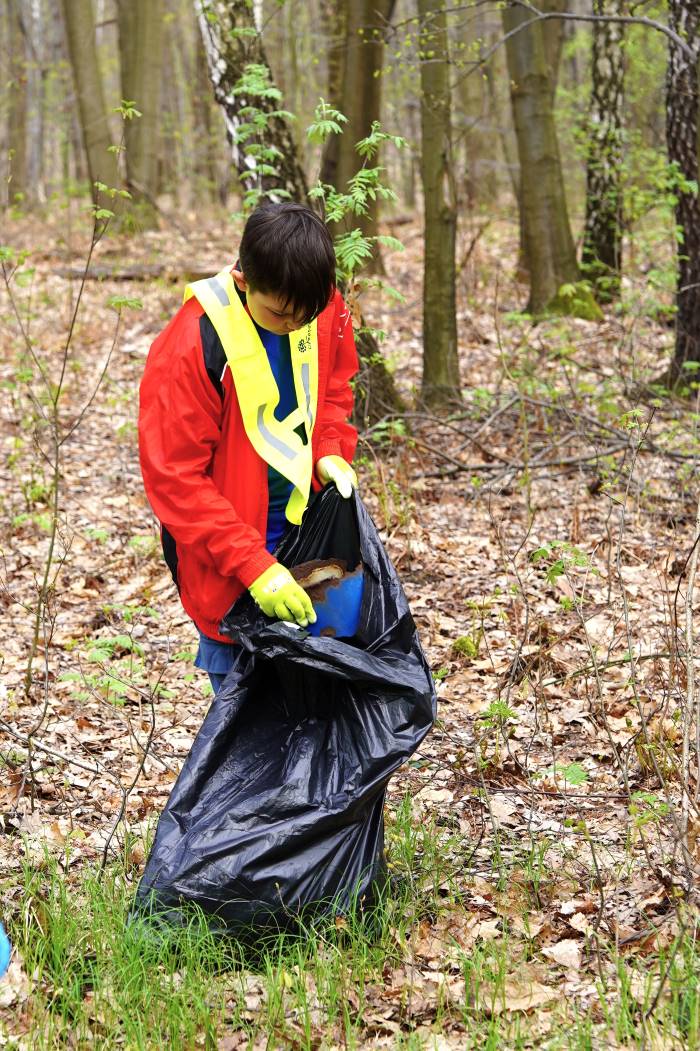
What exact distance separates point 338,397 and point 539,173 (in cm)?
614

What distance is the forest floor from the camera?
90.8 inches

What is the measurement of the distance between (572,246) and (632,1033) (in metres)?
7.36

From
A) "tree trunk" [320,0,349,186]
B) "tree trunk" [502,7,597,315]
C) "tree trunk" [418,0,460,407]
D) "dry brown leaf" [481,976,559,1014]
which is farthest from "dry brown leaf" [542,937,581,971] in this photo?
"tree trunk" [320,0,349,186]

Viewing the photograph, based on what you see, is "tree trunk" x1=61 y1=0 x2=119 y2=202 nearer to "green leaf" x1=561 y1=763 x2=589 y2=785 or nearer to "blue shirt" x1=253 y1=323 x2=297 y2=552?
"blue shirt" x1=253 y1=323 x2=297 y2=552

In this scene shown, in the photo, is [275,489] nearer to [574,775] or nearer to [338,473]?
[338,473]

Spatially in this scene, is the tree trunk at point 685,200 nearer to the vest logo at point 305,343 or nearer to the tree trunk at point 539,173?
the tree trunk at point 539,173

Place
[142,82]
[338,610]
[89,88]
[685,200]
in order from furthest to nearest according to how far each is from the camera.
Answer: [142,82] < [89,88] < [685,200] < [338,610]

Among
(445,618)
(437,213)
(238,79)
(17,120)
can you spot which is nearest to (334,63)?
(437,213)

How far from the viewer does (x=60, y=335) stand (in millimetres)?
9266

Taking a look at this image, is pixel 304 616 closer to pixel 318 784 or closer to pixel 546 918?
pixel 318 784

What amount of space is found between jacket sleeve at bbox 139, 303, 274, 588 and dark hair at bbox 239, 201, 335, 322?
0.76 feet

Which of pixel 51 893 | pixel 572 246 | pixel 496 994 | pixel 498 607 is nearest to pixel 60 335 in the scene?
pixel 572 246

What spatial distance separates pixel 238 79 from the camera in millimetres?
5719

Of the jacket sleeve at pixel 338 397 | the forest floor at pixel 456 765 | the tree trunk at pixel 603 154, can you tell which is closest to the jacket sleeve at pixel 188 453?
the jacket sleeve at pixel 338 397
